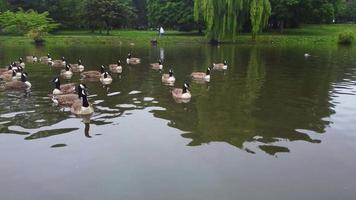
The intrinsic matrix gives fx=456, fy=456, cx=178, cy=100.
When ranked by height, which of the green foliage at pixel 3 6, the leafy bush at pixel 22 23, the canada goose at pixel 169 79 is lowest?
the canada goose at pixel 169 79

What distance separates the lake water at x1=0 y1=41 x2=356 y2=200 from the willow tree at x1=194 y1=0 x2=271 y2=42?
38.2 m

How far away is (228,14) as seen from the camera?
201 feet

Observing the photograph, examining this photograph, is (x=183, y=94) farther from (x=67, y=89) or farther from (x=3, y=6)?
(x=3, y=6)

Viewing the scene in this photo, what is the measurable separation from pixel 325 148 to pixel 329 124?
3053 millimetres

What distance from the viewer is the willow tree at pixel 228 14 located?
61594 millimetres

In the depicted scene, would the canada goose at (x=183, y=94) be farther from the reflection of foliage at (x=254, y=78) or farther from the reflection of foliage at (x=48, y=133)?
the reflection of foliage at (x=48, y=133)

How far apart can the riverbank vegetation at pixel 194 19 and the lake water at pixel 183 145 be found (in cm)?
3941

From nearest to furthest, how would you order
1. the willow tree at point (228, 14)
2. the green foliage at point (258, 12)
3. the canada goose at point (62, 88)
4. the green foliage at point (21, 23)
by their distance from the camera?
the canada goose at point (62, 88)
the willow tree at point (228, 14)
the green foliage at point (258, 12)
the green foliage at point (21, 23)

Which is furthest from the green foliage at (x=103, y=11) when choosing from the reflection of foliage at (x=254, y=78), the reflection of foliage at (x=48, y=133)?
the reflection of foliage at (x=48, y=133)

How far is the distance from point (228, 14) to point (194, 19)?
30.8ft

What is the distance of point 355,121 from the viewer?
1723 centimetres

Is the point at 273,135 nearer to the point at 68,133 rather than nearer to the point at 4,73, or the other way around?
the point at 68,133

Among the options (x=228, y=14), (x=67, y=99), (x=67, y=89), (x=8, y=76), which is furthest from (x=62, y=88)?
(x=228, y=14)

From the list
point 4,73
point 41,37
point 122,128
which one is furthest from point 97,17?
point 122,128
